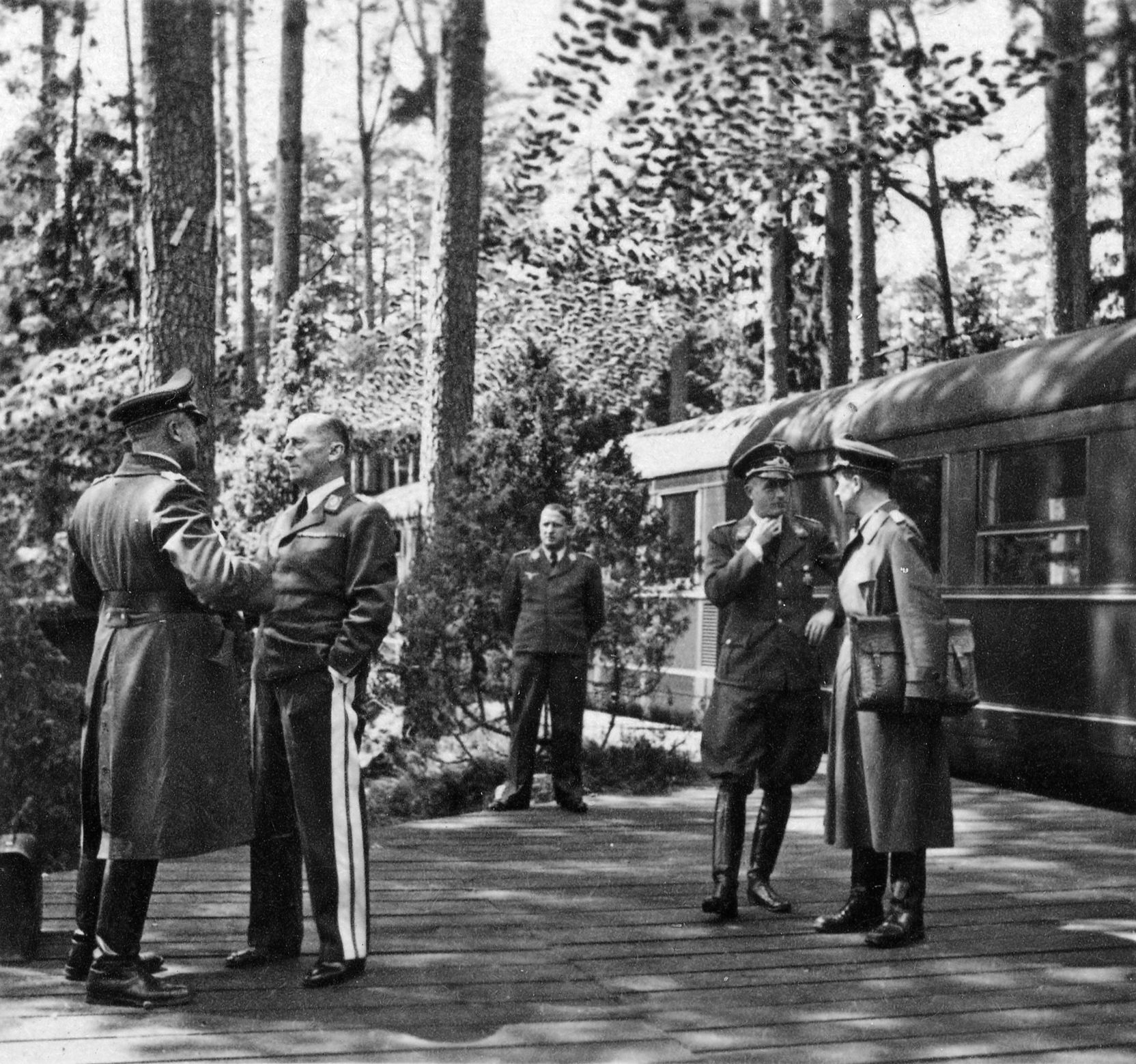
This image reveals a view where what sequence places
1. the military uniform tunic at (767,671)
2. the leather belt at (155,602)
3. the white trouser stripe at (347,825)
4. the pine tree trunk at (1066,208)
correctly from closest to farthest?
the leather belt at (155,602) < the white trouser stripe at (347,825) < the military uniform tunic at (767,671) < the pine tree trunk at (1066,208)

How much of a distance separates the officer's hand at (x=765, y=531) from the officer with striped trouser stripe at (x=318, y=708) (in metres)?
1.66

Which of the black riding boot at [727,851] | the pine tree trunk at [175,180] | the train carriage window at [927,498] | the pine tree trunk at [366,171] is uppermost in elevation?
the pine tree trunk at [366,171]

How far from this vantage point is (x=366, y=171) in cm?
3462

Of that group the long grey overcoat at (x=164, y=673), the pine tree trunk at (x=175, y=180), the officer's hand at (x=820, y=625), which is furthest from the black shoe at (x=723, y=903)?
the pine tree trunk at (x=175, y=180)

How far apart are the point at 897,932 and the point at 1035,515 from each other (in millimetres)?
4941

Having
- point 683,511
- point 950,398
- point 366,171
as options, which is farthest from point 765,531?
point 366,171

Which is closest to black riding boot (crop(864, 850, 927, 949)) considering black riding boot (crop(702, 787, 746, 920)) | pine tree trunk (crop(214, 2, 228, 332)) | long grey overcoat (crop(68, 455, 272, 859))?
black riding boot (crop(702, 787, 746, 920))

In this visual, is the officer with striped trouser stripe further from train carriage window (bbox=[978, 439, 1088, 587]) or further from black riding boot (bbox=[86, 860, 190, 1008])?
train carriage window (bbox=[978, 439, 1088, 587])

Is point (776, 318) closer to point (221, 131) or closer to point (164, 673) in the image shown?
point (221, 131)

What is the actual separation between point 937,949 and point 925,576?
1.42m

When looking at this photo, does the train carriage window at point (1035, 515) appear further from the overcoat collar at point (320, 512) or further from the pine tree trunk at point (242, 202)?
the pine tree trunk at point (242, 202)

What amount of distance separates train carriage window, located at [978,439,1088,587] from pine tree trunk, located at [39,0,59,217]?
6.97 m

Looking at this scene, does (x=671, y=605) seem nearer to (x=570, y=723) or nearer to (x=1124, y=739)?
(x=570, y=723)

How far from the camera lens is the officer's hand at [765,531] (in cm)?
655
